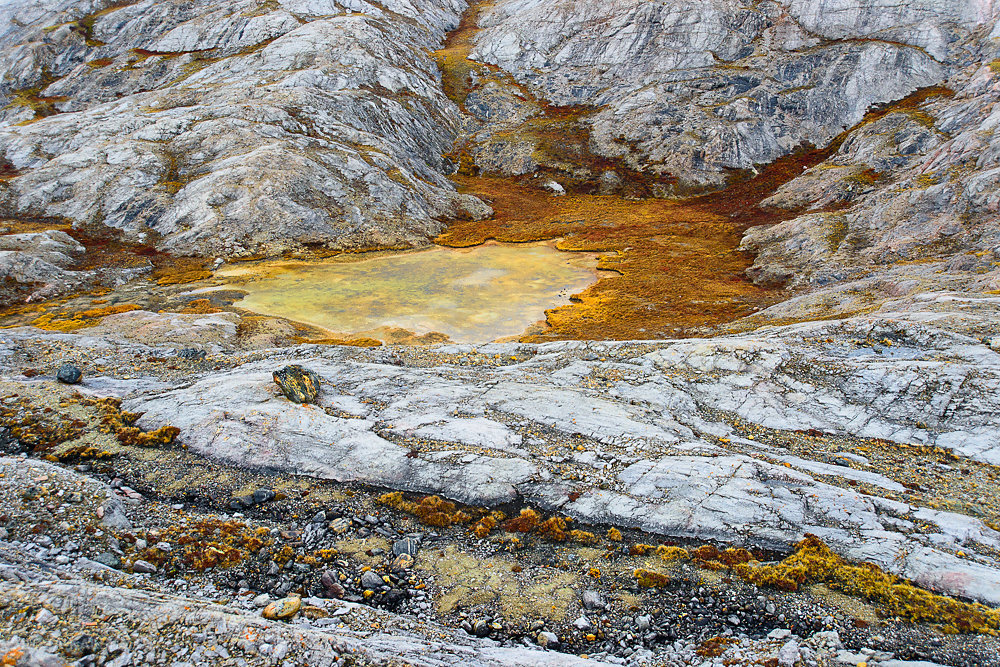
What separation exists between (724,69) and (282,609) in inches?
4548

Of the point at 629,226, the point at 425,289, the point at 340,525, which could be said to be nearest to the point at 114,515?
the point at 340,525

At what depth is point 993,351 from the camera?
64.6ft

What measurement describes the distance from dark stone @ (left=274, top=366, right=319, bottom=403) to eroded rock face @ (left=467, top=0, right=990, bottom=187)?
80.5 m

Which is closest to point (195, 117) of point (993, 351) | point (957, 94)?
point (993, 351)

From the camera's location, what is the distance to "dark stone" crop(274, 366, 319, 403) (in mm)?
18938

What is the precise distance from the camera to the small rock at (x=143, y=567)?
11.3 metres

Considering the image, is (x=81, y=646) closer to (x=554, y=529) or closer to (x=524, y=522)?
(x=524, y=522)

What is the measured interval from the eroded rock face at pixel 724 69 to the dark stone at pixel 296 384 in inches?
3171

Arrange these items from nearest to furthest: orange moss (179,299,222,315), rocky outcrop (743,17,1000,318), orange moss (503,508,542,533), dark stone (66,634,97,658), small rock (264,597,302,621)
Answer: dark stone (66,634,97,658)
small rock (264,597,302,621)
orange moss (503,508,542,533)
rocky outcrop (743,17,1000,318)
orange moss (179,299,222,315)

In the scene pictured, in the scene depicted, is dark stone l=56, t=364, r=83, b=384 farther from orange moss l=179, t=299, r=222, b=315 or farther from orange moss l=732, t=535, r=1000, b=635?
orange moss l=732, t=535, r=1000, b=635

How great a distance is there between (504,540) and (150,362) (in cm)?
2183

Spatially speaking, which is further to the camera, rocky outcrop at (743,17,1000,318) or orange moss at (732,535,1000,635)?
rocky outcrop at (743,17,1000,318)

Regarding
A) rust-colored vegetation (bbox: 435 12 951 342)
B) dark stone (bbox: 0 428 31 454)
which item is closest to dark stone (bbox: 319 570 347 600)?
dark stone (bbox: 0 428 31 454)

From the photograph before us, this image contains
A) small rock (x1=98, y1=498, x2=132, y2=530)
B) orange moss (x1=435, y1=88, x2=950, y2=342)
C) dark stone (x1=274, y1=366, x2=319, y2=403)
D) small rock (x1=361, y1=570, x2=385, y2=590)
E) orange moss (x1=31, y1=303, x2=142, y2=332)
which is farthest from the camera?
orange moss (x1=435, y1=88, x2=950, y2=342)
